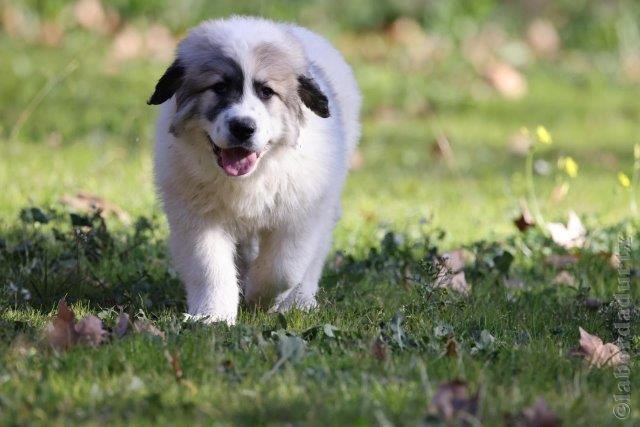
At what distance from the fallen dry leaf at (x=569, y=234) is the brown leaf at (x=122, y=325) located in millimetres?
2451

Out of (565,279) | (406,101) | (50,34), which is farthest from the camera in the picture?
(50,34)

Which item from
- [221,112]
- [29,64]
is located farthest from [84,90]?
[221,112]

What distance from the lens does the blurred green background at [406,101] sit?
676 centimetres

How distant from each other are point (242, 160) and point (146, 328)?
678 mm

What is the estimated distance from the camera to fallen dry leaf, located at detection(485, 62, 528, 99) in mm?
10766

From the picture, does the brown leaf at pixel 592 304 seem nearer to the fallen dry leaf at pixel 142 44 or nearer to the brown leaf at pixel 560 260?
the brown leaf at pixel 560 260

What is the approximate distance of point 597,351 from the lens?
3732mm

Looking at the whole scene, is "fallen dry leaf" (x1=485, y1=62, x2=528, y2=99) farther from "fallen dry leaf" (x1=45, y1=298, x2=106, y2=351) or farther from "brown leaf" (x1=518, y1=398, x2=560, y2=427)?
"brown leaf" (x1=518, y1=398, x2=560, y2=427)

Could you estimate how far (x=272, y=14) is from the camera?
38.3ft

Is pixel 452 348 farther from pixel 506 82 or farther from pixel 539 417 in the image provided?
pixel 506 82

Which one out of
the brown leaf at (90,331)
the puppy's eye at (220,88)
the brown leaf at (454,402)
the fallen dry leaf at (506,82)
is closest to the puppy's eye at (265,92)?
the puppy's eye at (220,88)

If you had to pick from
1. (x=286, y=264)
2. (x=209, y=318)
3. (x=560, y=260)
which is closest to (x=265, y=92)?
(x=286, y=264)

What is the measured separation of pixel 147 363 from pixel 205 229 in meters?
0.94

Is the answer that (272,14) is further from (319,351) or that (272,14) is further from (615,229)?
(319,351)
